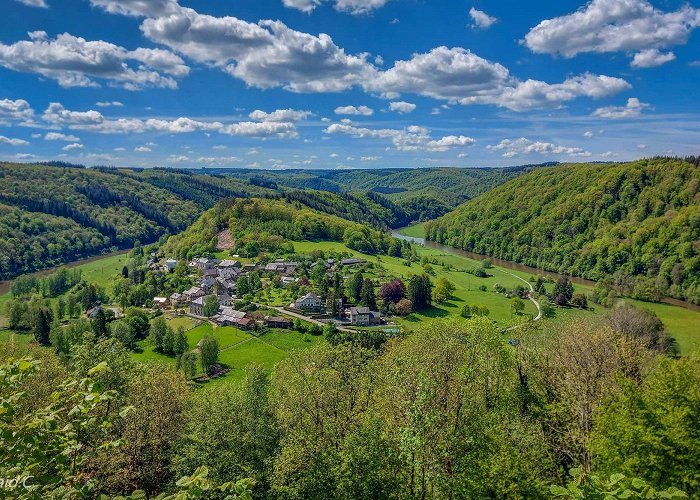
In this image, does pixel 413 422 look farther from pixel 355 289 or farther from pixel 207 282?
pixel 207 282

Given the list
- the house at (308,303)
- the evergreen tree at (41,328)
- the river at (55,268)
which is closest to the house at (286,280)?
the house at (308,303)

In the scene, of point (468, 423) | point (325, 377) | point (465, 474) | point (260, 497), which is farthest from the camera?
point (325, 377)

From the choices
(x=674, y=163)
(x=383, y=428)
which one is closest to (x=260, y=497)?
(x=383, y=428)

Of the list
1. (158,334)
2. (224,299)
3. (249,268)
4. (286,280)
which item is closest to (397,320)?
(286,280)

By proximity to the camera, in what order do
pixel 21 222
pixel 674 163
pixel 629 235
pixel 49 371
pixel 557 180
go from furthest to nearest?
pixel 557 180
pixel 21 222
pixel 674 163
pixel 629 235
pixel 49 371

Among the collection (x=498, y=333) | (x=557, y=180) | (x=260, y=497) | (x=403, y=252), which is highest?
(x=557, y=180)

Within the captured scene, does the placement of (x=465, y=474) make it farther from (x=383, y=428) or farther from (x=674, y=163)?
(x=674, y=163)

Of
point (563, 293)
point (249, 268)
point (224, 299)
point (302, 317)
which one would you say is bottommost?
point (302, 317)
